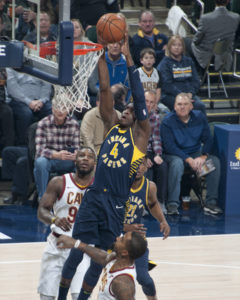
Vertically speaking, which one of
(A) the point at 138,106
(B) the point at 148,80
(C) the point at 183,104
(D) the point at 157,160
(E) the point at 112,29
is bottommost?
(D) the point at 157,160

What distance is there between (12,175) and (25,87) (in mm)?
1155

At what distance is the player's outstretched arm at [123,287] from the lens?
5000 mm

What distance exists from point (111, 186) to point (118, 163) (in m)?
0.19

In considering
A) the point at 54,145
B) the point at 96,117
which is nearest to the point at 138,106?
the point at 96,117

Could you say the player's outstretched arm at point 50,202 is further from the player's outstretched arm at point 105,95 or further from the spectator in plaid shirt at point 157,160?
the spectator in plaid shirt at point 157,160

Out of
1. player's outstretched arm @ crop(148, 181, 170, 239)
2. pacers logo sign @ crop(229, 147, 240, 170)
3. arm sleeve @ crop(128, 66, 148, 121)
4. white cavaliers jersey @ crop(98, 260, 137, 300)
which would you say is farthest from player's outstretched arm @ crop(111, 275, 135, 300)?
pacers logo sign @ crop(229, 147, 240, 170)

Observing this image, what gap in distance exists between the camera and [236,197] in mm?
10227

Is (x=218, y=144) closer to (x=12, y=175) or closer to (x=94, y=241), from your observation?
(x=12, y=175)

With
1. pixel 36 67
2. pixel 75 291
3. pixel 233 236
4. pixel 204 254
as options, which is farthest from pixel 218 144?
pixel 36 67

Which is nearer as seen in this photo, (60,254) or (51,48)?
(51,48)

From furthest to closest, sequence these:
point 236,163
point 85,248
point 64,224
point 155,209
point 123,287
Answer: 1. point 236,163
2. point 155,209
3. point 64,224
4. point 85,248
5. point 123,287

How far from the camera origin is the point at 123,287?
16.5 ft

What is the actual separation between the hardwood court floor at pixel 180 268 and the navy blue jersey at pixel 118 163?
146cm

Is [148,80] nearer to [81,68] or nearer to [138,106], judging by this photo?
[81,68]
